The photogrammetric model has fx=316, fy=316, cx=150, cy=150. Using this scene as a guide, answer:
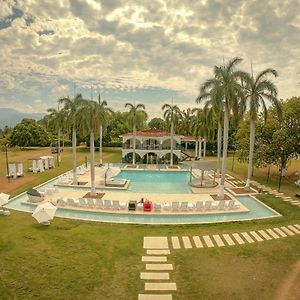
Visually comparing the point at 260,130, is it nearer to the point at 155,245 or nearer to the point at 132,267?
the point at 155,245

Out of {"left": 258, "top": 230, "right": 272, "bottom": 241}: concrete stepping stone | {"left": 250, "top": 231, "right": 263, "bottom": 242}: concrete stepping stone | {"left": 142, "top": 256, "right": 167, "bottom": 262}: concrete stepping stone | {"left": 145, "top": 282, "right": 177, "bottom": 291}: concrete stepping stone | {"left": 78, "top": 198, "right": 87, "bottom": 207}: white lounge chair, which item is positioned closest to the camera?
{"left": 145, "top": 282, "right": 177, "bottom": 291}: concrete stepping stone

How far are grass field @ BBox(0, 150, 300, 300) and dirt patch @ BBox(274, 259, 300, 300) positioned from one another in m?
0.05

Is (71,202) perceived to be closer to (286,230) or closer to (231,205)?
(231,205)

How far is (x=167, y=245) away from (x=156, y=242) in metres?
0.74

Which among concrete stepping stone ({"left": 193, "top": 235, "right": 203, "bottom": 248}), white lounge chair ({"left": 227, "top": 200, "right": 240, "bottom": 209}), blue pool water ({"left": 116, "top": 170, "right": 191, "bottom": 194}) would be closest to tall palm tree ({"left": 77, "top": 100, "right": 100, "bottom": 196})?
blue pool water ({"left": 116, "top": 170, "right": 191, "bottom": 194})

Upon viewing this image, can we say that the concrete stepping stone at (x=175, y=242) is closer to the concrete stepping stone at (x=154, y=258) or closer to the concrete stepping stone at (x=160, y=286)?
the concrete stepping stone at (x=154, y=258)

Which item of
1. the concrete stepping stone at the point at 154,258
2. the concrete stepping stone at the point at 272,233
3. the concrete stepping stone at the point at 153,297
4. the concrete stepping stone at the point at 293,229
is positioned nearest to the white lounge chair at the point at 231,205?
the concrete stepping stone at the point at 293,229

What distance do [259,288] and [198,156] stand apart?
168 ft

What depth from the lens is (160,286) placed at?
13.3 meters

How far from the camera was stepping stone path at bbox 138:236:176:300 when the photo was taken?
12880 millimetres

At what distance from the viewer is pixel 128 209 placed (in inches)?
Result: 968

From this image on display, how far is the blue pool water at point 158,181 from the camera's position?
3344 centimetres

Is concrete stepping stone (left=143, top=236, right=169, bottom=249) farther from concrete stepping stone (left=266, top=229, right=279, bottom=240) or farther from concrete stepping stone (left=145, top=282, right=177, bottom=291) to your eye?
concrete stepping stone (left=266, top=229, right=279, bottom=240)

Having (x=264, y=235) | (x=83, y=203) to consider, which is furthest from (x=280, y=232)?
(x=83, y=203)
